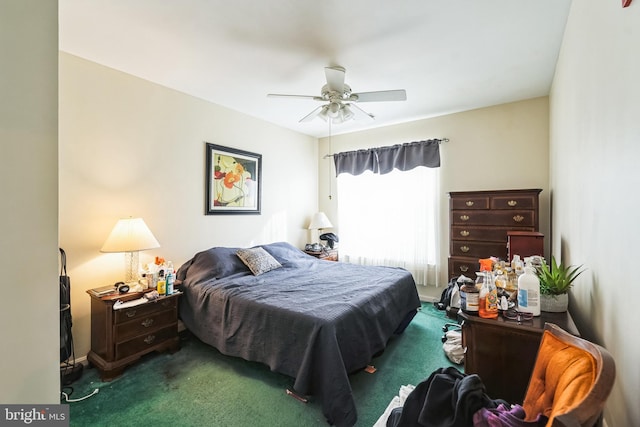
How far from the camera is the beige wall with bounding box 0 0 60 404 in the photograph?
692 millimetres

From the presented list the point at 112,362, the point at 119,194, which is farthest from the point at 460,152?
the point at 112,362

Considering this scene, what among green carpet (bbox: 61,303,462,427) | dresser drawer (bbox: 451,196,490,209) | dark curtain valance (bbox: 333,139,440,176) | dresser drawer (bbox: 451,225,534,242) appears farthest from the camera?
dark curtain valance (bbox: 333,139,440,176)

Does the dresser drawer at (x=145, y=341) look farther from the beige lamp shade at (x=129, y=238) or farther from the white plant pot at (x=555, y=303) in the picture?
the white plant pot at (x=555, y=303)

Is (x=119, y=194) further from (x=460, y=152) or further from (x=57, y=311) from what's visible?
(x=460, y=152)

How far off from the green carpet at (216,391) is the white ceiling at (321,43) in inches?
104

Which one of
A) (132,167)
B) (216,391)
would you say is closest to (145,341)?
(216,391)

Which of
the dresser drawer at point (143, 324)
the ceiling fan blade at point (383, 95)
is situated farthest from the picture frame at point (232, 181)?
the ceiling fan blade at point (383, 95)

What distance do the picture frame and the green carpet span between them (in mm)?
1648

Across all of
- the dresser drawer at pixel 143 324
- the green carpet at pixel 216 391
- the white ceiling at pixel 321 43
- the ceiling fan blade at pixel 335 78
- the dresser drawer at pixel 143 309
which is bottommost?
the green carpet at pixel 216 391

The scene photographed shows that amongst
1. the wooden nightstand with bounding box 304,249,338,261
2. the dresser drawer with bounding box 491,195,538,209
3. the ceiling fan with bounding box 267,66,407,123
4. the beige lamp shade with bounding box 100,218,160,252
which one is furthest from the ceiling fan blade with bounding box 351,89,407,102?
the wooden nightstand with bounding box 304,249,338,261

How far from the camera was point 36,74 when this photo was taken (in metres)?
0.74

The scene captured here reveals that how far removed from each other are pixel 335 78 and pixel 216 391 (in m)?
2.64

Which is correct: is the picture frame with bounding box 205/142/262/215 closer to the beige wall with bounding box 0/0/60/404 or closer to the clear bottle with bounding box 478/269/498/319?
the beige wall with bounding box 0/0/60/404

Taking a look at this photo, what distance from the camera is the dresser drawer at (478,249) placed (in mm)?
3004
